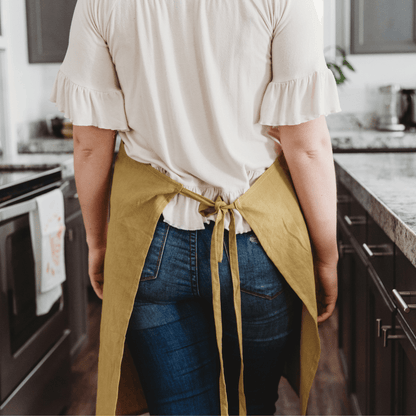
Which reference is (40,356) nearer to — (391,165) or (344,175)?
(344,175)

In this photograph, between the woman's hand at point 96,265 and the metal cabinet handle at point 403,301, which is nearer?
the metal cabinet handle at point 403,301

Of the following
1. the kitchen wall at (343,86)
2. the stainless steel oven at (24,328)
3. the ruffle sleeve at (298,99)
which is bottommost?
the stainless steel oven at (24,328)

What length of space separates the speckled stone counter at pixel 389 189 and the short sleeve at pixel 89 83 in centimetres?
49

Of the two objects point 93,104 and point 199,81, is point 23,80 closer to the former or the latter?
point 93,104

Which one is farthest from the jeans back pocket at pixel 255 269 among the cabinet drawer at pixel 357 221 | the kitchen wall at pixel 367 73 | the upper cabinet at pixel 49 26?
the kitchen wall at pixel 367 73

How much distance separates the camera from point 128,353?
3.34 ft

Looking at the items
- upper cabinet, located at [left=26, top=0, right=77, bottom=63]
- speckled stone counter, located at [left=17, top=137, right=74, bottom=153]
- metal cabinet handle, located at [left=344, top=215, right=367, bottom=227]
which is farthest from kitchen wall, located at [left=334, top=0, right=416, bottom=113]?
metal cabinet handle, located at [left=344, top=215, right=367, bottom=227]

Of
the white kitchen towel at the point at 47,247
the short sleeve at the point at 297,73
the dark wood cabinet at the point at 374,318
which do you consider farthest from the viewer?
the white kitchen towel at the point at 47,247

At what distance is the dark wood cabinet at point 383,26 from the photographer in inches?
109

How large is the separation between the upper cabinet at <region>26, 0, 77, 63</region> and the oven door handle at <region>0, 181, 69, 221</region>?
142cm

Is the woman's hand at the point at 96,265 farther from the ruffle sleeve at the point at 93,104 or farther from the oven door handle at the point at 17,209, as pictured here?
the oven door handle at the point at 17,209

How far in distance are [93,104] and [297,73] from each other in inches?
13.1

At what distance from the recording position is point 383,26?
2.79 metres

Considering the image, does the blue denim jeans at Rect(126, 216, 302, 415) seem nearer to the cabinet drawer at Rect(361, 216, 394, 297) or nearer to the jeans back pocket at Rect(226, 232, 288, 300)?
the jeans back pocket at Rect(226, 232, 288, 300)
